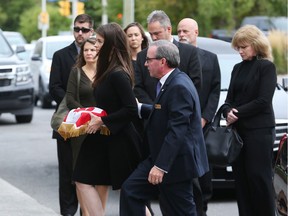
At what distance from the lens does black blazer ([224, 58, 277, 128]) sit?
8.71 m

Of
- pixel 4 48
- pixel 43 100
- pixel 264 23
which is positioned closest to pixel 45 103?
pixel 43 100

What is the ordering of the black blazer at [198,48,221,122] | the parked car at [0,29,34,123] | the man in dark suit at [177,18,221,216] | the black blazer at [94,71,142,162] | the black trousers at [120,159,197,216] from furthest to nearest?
the parked car at [0,29,34,123] < the black blazer at [198,48,221,122] < the man in dark suit at [177,18,221,216] < the black blazer at [94,71,142,162] < the black trousers at [120,159,197,216]

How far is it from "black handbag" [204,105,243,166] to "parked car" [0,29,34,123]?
1195 centimetres

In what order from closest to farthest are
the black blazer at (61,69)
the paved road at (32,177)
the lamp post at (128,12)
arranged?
the black blazer at (61,69) < the paved road at (32,177) < the lamp post at (128,12)

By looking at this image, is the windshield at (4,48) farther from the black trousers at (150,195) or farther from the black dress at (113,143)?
the black trousers at (150,195)

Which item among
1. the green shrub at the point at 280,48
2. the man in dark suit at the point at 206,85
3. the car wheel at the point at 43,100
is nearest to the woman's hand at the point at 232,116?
the man in dark suit at the point at 206,85

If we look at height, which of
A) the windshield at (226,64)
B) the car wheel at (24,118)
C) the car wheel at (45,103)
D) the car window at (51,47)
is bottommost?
the car wheel at (45,103)

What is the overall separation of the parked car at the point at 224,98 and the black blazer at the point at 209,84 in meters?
1.44

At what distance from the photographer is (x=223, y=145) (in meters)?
8.74

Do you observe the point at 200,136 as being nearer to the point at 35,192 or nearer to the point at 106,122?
the point at 106,122

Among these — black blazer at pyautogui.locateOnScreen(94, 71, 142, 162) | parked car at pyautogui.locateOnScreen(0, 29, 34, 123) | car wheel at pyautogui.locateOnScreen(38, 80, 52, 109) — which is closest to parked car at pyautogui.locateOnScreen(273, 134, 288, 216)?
black blazer at pyautogui.locateOnScreen(94, 71, 142, 162)

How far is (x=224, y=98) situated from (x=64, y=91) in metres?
2.42

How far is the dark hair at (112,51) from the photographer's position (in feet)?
26.9

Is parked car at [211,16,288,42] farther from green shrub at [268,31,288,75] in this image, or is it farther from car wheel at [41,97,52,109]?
car wheel at [41,97,52,109]
